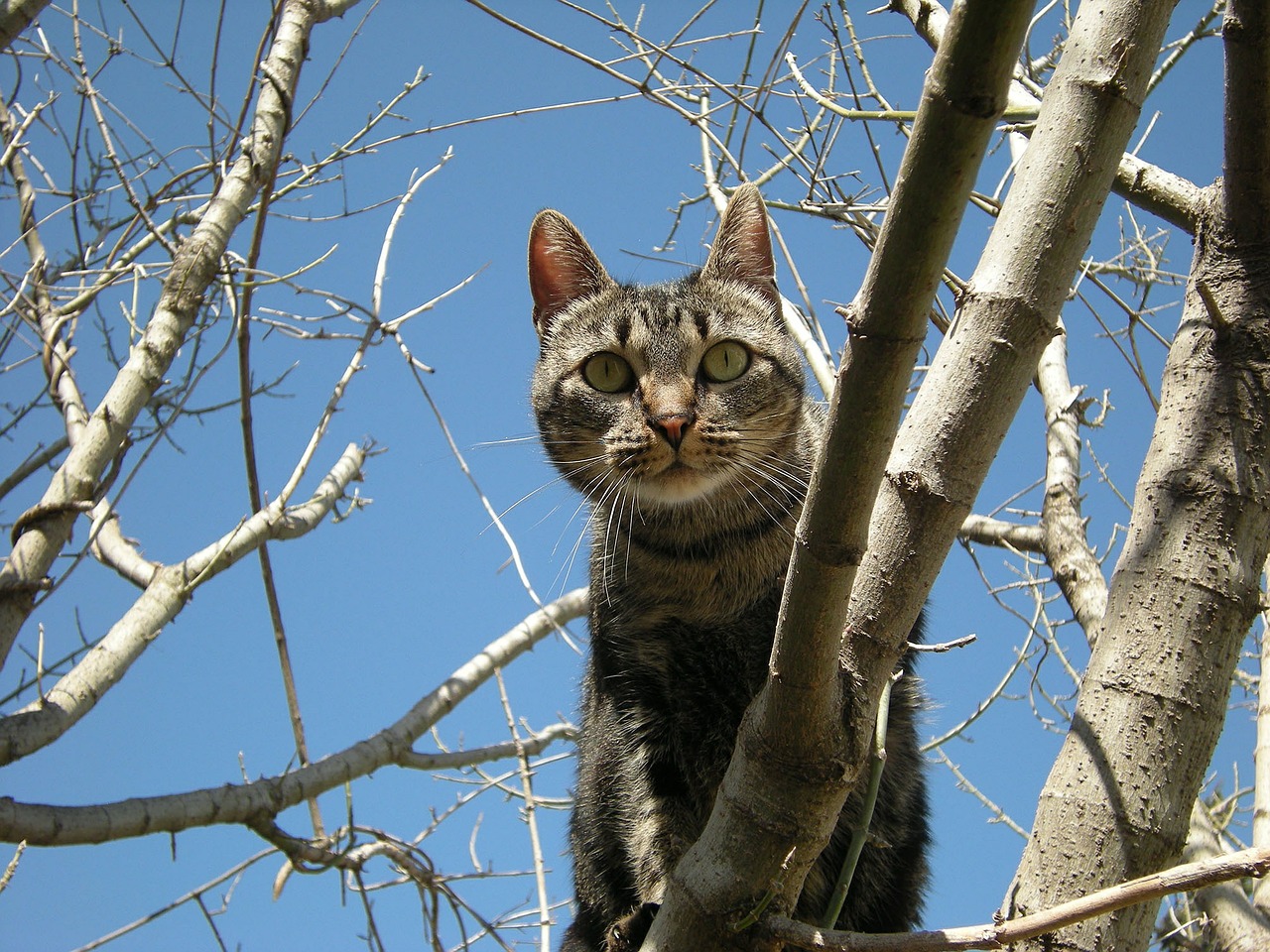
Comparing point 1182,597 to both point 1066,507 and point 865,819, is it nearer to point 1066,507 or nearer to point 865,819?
point 865,819

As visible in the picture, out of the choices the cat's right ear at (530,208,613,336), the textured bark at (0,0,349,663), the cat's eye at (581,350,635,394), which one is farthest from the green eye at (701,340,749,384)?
the textured bark at (0,0,349,663)

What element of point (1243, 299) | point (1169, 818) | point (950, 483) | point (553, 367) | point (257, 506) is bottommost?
point (1169, 818)

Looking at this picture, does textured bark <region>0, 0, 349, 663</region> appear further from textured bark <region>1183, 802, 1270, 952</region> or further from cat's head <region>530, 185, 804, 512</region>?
textured bark <region>1183, 802, 1270, 952</region>

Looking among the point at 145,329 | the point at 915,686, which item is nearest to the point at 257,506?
the point at 145,329

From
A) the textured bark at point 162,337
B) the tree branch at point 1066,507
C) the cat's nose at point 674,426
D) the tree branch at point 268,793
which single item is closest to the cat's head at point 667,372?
the cat's nose at point 674,426

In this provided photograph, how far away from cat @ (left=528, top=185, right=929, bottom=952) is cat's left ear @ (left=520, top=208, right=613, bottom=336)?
0.10 m

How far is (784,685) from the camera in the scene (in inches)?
52.0

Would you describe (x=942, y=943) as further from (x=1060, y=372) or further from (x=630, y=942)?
(x=1060, y=372)

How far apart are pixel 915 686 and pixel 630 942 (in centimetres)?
97

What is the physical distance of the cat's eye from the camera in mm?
3016

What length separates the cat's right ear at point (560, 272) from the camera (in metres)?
3.42

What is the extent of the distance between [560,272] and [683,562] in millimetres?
1222

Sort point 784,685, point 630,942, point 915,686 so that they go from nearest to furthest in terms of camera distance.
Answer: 1. point 784,685
2. point 630,942
3. point 915,686

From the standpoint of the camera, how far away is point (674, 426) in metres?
2.61
